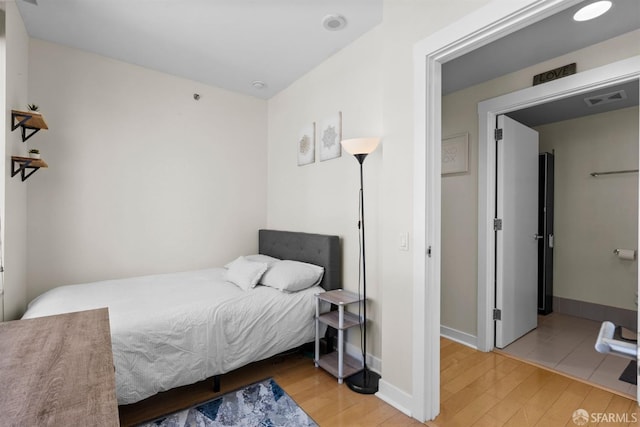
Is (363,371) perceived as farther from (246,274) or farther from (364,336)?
(246,274)

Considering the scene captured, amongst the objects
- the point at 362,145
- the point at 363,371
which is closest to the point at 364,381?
the point at 363,371

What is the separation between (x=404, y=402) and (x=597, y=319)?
3.16m

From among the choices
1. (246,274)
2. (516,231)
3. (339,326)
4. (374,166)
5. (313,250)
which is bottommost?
(339,326)

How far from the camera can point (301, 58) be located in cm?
287

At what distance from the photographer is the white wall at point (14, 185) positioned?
6.53ft

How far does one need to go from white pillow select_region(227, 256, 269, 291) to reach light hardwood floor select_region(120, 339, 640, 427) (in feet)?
2.16

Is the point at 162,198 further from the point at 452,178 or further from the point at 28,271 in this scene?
the point at 452,178

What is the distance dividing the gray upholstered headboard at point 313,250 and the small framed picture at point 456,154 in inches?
54.6

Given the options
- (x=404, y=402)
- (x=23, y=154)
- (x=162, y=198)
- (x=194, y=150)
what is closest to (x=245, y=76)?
(x=194, y=150)

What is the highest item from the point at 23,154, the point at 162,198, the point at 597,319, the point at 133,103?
the point at 133,103

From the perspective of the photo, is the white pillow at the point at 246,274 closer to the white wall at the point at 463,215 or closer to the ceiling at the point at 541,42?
the white wall at the point at 463,215

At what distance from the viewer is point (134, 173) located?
3.04 m

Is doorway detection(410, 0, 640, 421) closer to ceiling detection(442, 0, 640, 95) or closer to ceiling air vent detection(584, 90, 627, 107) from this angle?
ceiling detection(442, 0, 640, 95)

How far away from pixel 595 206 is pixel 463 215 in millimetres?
1895
